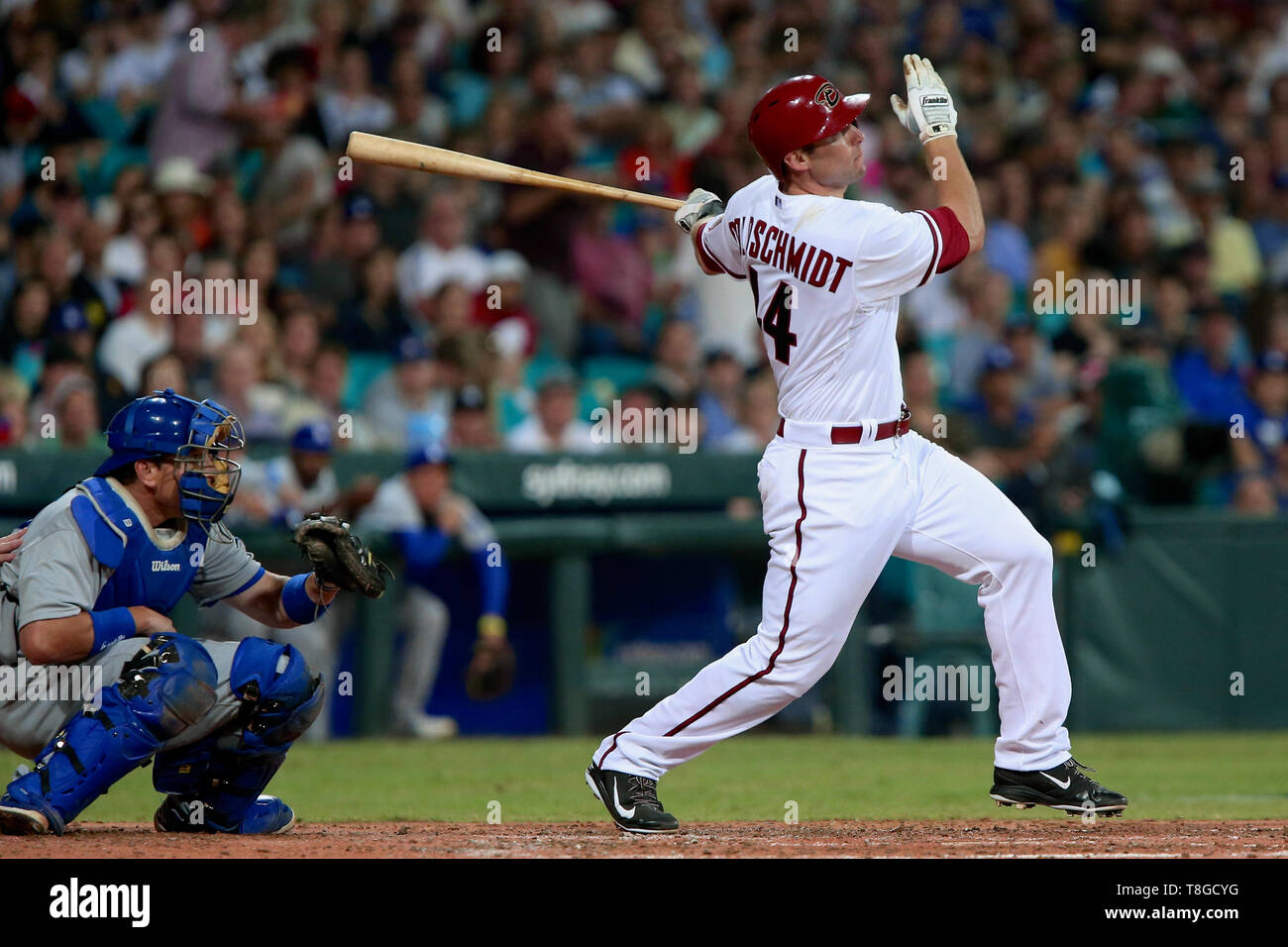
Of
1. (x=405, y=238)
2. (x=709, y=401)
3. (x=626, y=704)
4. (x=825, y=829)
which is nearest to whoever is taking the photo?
(x=825, y=829)

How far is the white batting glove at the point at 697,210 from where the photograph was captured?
5.16m

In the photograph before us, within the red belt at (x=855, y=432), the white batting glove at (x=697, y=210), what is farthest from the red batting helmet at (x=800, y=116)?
the red belt at (x=855, y=432)

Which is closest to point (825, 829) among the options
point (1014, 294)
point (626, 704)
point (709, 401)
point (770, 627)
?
point (770, 627)

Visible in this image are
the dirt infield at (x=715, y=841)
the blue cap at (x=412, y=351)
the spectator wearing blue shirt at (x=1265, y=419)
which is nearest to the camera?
the dirt infield at (x=715, y=841)

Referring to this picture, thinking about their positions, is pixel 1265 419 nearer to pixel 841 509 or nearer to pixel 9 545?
pixel 841 509

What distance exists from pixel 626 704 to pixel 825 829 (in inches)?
142

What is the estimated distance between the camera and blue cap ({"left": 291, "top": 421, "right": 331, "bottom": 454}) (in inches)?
316

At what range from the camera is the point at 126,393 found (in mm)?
8438

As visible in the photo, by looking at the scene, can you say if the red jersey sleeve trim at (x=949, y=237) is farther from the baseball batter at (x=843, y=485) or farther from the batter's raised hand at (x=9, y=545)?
the batter's raised hand at (x=9, y=545)

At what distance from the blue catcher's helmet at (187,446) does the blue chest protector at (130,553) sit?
11cm

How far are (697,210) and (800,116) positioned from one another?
658 millimetres

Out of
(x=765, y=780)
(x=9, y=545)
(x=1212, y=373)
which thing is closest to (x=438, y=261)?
(x=765, y=780)

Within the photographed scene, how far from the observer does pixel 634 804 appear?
463 cm
